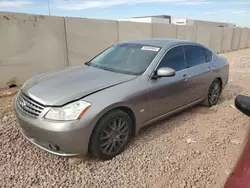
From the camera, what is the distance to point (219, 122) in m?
4.09

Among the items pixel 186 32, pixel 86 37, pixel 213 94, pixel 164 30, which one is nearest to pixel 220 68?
pixel 213 94

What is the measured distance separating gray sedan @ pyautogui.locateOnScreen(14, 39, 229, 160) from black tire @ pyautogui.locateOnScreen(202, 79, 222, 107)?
25.4 inches

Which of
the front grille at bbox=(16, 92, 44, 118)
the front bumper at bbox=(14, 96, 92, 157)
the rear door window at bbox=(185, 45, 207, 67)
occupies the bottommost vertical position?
the front bumper at bbox=(14, 96, 92, 157)

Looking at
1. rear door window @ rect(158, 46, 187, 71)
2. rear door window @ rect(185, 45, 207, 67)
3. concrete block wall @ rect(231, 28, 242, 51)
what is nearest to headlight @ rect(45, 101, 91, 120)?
rear door window @ rect(158, 46, 187, 71)

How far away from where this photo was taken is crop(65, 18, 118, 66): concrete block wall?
7.42m

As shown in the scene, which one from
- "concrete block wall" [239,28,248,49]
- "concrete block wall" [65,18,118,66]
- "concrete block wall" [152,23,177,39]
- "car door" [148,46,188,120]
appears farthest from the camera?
"concrete block wall" [239,28,248,49]

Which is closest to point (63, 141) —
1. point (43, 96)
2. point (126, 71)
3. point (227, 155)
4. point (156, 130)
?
point (43, 96)

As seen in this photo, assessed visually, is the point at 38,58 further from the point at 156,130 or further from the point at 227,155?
the point at 227,155

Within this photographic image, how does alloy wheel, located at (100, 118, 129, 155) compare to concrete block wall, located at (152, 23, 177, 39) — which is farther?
concrete block wall, located at (152, 23, 177, 39)

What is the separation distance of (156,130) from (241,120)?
1.86 metres

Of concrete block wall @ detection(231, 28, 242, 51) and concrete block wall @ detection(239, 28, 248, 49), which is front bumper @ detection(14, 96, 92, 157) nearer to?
concrete block wall @ detection(231, 28, 242, 51)

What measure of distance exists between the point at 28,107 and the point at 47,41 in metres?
4.72

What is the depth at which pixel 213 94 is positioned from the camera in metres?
4.82

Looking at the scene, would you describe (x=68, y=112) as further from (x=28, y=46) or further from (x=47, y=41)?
(x=47, y=41)
